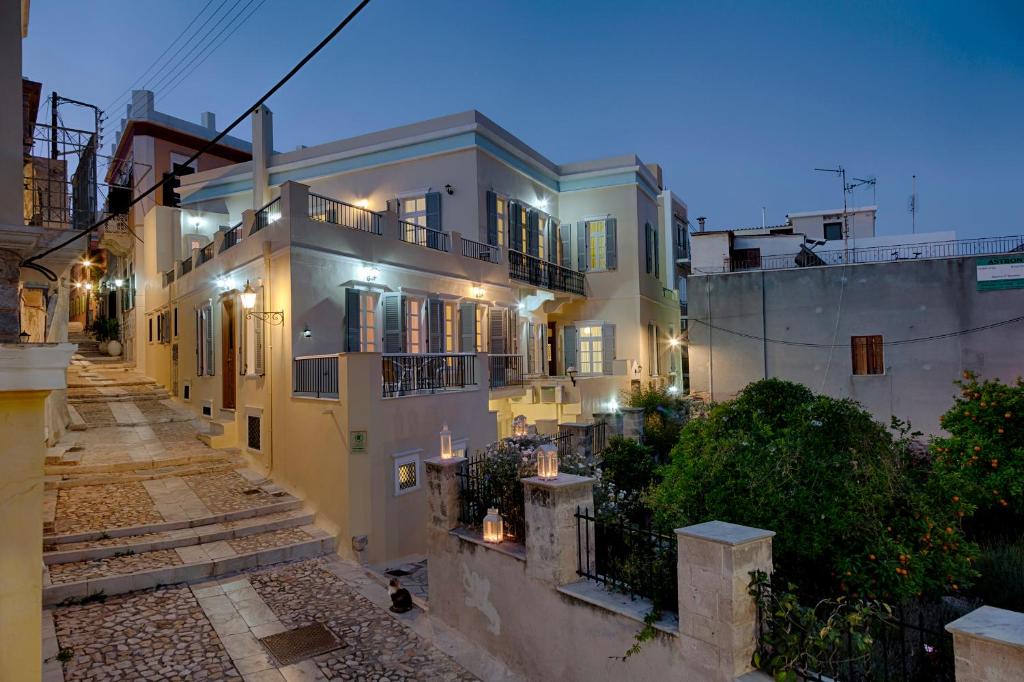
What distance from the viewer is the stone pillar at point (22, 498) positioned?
3453mm

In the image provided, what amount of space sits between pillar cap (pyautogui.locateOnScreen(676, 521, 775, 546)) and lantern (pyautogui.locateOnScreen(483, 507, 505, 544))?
2863 millimetres

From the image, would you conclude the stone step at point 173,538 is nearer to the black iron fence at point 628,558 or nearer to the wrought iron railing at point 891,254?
the black iron fence at point 628,558

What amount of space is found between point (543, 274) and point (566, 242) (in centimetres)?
283

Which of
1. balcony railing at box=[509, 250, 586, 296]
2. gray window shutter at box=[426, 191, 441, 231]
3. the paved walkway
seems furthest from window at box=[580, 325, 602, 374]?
the paved walkway

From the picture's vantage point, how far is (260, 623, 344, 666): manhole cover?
6.49 metres

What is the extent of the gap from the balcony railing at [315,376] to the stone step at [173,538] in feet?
6.99

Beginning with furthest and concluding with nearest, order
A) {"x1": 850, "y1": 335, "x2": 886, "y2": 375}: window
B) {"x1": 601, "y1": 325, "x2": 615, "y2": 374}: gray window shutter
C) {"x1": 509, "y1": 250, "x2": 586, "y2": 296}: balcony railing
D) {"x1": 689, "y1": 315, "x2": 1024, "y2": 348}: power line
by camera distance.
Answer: {"x1": 601, "y1": 325, "x2": 615, "y2": 374}: gray window shutter
{"x1": 509, "y1": 250, "x2": 586, "y2": 296}: balcony railing
{"x1": 850, "y1": 335, "x2": 886, "y2": 375}: window
{"x1": 689, "y1": 315, "x2": 1024, "y2": 348}: power line

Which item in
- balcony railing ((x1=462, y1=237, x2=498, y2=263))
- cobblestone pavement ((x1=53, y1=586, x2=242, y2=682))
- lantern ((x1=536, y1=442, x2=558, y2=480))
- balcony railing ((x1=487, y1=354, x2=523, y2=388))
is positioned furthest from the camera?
balcony railing ((x1=462, y1=237, x2=498, y2=263))

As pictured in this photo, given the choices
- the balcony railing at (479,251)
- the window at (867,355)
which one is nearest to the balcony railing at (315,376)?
the balcony railing at (479,251)

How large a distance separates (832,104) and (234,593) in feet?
389

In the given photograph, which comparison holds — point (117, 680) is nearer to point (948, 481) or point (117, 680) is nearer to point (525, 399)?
point (948, 481)

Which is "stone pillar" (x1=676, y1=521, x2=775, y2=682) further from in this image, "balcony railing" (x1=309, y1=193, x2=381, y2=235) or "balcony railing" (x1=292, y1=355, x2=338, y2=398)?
"balcony railing" (x1=309, y1=193, x2=381, y2=235)

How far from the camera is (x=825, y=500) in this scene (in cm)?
598

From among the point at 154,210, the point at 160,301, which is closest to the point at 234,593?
the point at 160,301
